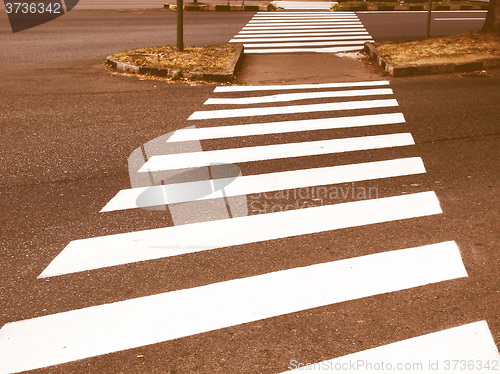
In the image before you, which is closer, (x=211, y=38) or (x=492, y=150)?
(x=492, y=150)

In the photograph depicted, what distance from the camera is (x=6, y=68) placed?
1083 cm

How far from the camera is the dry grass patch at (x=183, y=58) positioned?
1064cm

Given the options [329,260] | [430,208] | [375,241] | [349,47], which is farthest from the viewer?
[349,47]

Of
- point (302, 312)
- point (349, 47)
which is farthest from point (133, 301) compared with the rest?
point (349, 47)

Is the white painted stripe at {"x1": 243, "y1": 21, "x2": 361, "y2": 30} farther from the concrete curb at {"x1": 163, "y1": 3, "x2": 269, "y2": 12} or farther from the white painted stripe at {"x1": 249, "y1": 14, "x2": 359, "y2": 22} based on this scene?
the concrete curb at {"x1": 163, "y1": 3, "x2": 269, "y2": 12}

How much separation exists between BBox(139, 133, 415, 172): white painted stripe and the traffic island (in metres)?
3.94

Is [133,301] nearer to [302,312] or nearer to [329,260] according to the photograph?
[302,312]

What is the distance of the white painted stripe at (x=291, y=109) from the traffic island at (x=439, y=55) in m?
2.09

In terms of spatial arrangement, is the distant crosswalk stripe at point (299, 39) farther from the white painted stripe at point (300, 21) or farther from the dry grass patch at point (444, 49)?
the white painted stripe at point (300, 21)

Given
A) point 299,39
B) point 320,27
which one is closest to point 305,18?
point 320,27

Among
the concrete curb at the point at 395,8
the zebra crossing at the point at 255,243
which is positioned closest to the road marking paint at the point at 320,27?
the concrete curb at the point at 395,8

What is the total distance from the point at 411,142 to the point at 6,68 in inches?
299

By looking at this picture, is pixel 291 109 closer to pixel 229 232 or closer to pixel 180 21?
pixel 180 21

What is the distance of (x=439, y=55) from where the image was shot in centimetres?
1159
